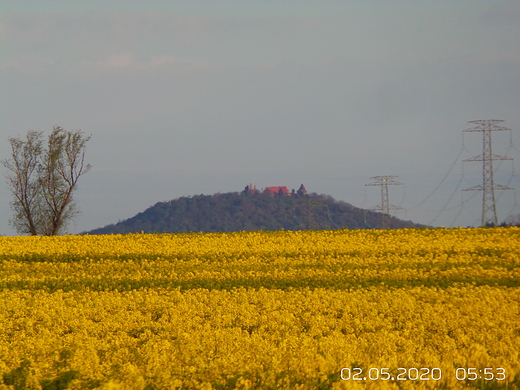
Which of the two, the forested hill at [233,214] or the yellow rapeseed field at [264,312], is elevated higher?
the forested hill at [233,214]

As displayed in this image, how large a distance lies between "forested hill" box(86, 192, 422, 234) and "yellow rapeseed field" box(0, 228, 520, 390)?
336ft

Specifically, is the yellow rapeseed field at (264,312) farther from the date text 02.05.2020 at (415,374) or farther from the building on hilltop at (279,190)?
the building on hilltop at (279,190)

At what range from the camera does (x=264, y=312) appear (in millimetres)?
14281

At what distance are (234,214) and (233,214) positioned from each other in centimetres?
27

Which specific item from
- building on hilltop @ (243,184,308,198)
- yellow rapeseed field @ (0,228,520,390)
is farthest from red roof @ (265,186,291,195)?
yellow rapeseed field @ (0,228,520,390)

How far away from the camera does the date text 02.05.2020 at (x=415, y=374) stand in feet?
28.3

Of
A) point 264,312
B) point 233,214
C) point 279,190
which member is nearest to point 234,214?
point 233,214

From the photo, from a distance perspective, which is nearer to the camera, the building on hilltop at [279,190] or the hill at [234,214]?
the hill at [234,214]

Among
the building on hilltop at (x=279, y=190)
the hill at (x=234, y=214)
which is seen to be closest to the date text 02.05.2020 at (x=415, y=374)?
the hill at (x=234, y=214)

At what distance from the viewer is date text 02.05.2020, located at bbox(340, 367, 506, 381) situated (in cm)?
863

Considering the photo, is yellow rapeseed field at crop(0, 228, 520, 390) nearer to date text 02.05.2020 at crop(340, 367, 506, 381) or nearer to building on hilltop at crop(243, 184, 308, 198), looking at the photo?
date text 02.05.2020 at crop(340, 367, 506, 381)

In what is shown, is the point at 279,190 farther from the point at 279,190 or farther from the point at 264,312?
the point at 264,312

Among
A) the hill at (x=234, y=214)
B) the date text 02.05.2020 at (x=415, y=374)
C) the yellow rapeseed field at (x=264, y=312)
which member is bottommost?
the date text 02.05.2020 at (x=415, y=374)

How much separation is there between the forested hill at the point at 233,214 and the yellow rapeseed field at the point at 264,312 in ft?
336
